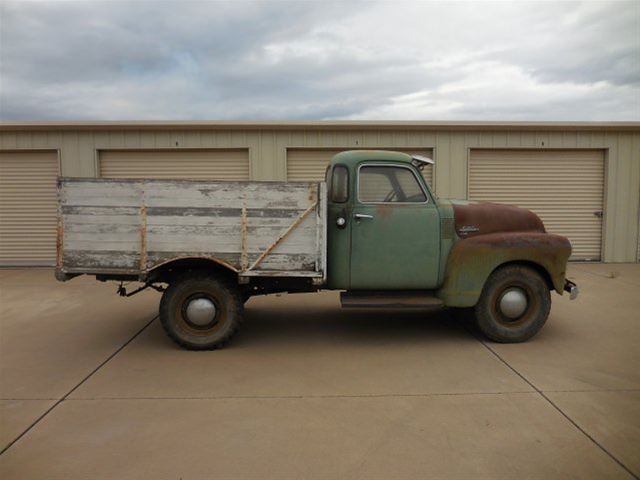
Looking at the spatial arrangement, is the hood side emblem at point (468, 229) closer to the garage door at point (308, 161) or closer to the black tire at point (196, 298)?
the black tire at point (196, 298)

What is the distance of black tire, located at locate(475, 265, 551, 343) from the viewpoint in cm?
539

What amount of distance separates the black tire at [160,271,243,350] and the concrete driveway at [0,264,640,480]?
0.63 ft

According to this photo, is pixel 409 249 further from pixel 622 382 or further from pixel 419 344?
pixel 622 382

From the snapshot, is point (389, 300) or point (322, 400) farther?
point (389, 300)

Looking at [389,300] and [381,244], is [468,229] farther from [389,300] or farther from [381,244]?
[389,300]

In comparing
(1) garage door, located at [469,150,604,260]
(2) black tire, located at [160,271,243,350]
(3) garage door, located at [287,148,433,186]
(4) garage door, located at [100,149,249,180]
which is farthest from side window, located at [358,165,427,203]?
(1) garage door, located at [469,150,604,260]

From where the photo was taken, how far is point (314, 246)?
4957 millimetres

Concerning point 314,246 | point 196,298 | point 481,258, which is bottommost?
point 196,298

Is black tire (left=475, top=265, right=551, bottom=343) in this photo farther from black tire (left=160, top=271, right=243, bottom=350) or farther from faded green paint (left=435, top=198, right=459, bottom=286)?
black tire (left=160, top=271, right=243, bottom=350)

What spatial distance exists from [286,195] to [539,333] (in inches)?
141

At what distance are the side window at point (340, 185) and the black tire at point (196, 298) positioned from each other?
1.56 metres

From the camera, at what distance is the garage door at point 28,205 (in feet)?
35.4

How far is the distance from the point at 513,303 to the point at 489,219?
1.01m

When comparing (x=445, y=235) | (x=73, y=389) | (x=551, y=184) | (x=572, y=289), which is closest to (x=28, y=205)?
(x=73, y=389)
